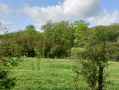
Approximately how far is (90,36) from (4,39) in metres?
3.30

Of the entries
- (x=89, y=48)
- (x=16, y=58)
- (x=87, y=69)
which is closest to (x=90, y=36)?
(x=89, y=48)

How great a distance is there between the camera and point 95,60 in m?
5.23

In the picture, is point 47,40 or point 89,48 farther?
point 47,40

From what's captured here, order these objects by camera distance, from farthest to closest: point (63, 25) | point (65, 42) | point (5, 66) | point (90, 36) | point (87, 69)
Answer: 1. point (63, 25)
2. point (65, 42)
3. point (90, 36)
4. point (87, 69)
5. point (5, 66)

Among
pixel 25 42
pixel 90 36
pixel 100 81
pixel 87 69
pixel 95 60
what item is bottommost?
pixel 100 81

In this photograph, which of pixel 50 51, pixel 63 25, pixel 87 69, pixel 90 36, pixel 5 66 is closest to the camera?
pixel 5 66

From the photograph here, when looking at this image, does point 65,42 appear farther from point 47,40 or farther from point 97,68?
point 97,68

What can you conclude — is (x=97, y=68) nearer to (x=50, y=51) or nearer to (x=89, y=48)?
(x=89, y=48)

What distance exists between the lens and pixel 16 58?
4465 mm

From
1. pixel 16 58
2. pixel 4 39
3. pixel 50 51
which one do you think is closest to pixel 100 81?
pixel 16 58

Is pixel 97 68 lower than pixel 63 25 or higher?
lower

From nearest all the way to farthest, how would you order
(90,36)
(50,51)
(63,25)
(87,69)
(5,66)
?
(5,66) → (87,69) → (90,36) → (50,51) → (63,25)

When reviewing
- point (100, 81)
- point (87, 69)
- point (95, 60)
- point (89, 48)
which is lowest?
point (100, 81)

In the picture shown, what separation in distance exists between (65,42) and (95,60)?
32.6 m
